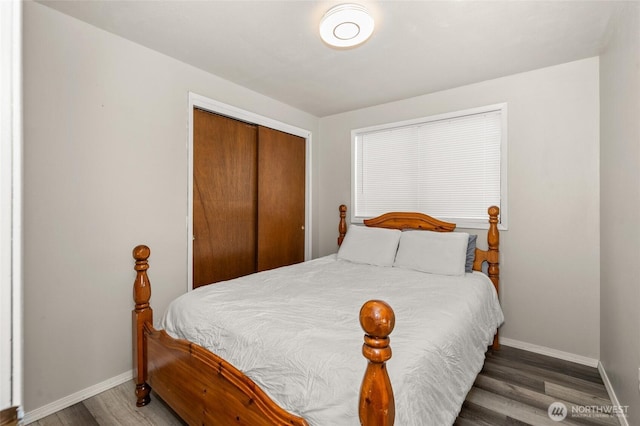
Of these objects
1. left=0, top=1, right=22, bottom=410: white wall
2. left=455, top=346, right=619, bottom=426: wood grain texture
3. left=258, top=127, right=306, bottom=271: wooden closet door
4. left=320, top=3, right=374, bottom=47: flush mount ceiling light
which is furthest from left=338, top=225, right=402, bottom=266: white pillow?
left=0, top=1, right=22, bottom=410: white wall

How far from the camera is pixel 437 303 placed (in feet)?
5.98

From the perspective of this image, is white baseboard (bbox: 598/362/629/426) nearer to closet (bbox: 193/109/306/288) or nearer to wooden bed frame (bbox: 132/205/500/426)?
wooden bed frame (bbox: 132/205/500/426)

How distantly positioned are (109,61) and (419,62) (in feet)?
7.55

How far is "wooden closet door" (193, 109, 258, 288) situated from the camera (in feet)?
8.93

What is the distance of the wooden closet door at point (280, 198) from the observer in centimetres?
332

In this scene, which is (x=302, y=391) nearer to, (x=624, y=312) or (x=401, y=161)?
(x=624, y=312)

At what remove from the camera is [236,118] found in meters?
3.02

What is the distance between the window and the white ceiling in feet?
1.37

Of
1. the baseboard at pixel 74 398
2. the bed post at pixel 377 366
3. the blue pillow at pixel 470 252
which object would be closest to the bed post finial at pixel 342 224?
the blue pillow at pixel 470 252

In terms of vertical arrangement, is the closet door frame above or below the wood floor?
above

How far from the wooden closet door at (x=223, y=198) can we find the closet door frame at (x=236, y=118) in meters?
0.08

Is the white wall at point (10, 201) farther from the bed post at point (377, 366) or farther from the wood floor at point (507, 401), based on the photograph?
the wood floor at point (507, 401)

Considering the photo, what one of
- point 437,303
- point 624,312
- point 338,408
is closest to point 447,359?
point 437,303

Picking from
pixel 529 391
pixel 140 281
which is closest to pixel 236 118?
pixel 140 281
